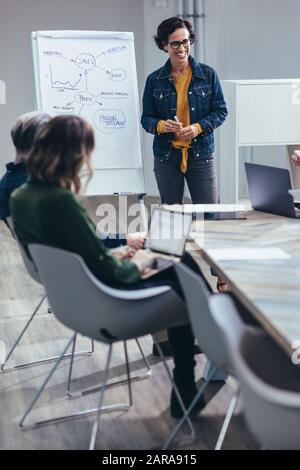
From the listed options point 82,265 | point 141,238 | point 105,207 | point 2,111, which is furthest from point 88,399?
point 2,111

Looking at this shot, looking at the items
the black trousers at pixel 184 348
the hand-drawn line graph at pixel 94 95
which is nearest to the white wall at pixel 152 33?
the hand-drawn line graph at pixel 94 95

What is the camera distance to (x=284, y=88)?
6398mm

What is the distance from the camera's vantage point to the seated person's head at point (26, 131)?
3332 millimetres

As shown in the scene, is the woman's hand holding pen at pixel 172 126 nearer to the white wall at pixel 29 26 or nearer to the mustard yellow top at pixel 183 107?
the mustard yellow top at pixel 183 107

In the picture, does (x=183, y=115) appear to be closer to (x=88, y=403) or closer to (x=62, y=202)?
(x=88, y=403)

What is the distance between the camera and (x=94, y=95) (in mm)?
5277

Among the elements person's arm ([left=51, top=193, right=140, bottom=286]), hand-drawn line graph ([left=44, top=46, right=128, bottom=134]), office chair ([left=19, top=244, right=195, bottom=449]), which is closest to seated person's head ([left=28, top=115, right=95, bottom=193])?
person's arm ([left=51, top=193, right=140, bottom=286])

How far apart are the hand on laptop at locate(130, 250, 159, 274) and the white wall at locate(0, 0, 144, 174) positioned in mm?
5672

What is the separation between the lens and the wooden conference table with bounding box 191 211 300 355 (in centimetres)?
224

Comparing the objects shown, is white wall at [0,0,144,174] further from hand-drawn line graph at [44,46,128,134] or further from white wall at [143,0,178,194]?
hand-drawn line graph at [44,46,128,134]

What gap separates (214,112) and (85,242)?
209cm

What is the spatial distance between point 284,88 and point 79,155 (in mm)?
3979

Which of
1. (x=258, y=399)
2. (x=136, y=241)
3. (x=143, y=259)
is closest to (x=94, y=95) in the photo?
(x=136, y=241)

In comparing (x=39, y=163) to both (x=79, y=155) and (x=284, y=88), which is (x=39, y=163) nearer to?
(x=79, y=155)
